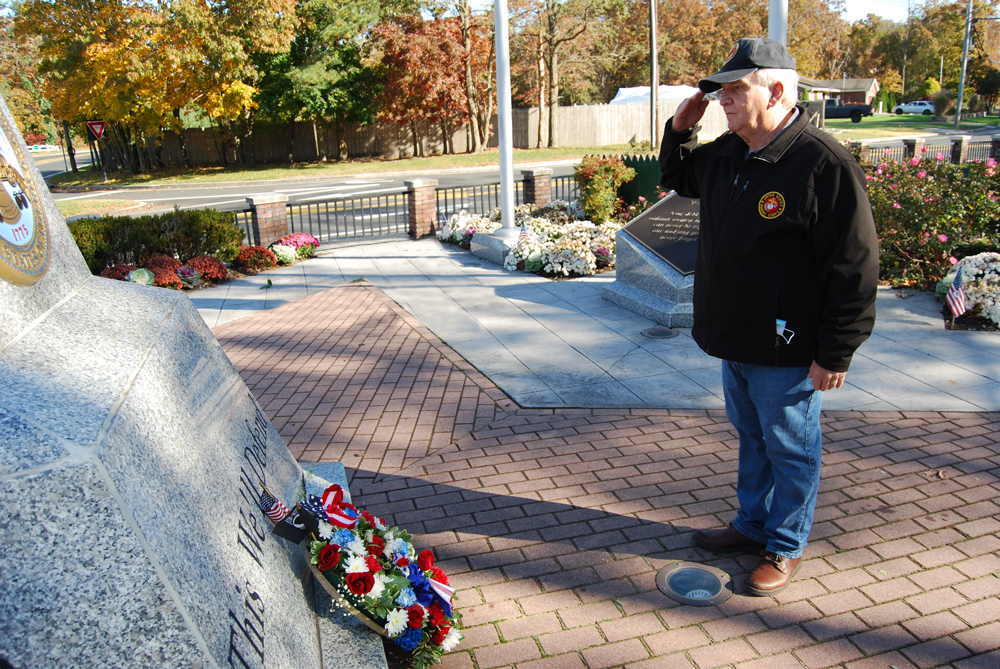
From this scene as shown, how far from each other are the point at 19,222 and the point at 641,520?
288 centimetres

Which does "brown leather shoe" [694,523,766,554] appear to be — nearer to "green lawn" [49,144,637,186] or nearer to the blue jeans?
the blue jeans

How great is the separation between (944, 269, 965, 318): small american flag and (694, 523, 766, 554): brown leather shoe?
420cm

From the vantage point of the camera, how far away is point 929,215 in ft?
25.0

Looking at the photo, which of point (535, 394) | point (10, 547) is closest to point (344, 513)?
point (10, 547)

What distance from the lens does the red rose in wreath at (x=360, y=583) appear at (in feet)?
8.32

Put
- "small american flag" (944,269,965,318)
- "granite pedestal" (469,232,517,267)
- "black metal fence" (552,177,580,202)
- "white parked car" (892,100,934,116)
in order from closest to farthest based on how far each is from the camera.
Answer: "small american flag" (944,269,965,318)
"granite pedestal" (469,232,517,267)
"black metal fence" (552,177,580,202)
"white parked car" (892,100,934,116)

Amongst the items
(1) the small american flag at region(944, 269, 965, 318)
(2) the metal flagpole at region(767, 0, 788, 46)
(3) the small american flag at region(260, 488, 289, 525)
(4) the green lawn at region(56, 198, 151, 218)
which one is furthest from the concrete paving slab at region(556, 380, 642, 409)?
(4) the green lawn at region(56, 198, 151, 218)

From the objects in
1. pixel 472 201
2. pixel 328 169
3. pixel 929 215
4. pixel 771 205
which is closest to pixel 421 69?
pixel 328 169

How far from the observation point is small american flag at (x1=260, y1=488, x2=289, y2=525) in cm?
251

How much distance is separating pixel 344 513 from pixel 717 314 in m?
1.67

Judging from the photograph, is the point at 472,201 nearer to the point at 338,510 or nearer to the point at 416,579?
the point at 338,510

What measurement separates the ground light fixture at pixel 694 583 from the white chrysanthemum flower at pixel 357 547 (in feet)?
4.21

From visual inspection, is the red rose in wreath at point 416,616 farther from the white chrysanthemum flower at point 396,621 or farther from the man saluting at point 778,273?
the man saluting at point 778,273

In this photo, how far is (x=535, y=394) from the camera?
5.41 metres
